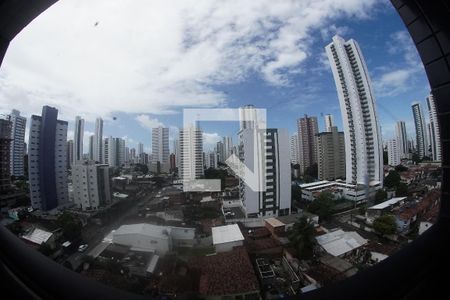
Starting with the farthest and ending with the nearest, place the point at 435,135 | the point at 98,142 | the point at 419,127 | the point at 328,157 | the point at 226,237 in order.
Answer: the point at 328,157 → the point at 226,237 → the point at 98,142 → the point at 419,127 → the point at 435,135

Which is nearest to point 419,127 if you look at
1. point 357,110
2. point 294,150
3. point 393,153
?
point 357,110

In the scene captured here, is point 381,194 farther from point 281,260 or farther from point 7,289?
point 7,289

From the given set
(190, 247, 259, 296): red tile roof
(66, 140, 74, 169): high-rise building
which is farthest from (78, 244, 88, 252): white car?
(190, 247, 259, 296): red tile roof

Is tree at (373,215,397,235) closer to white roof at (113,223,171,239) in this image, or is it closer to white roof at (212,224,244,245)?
white roof at (212,224,244,245)

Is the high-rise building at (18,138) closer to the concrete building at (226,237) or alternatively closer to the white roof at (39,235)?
the white roof at (39,235)

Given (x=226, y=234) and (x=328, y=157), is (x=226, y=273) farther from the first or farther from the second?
(x=328, y=157)

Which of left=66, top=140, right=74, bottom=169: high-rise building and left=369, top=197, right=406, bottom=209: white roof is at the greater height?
left=66, top=140, right=74, bottom=169: high-rise building

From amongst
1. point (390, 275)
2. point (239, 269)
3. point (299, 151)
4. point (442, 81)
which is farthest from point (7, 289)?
point (299, 151)
